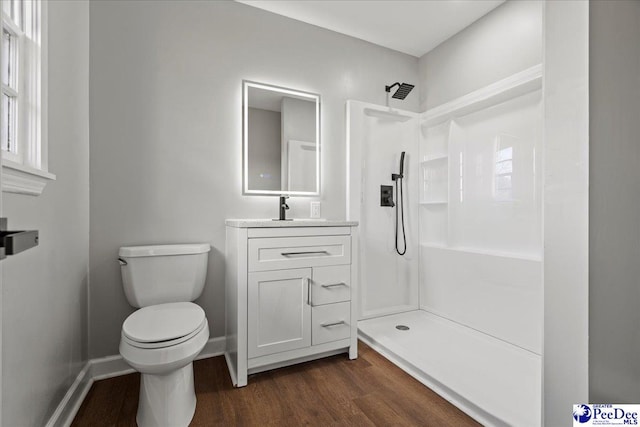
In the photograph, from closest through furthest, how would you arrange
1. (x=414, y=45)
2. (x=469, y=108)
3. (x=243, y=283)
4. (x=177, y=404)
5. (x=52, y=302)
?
(x=52, y=302), (x=177, y=404), (x=243, y=283), (x=469, y=108), (x=414, y=45)

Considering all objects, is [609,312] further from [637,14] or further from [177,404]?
[177,404]

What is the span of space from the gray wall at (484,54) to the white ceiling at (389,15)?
0.31 ft

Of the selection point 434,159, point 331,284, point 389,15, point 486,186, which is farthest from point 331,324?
point 389,15

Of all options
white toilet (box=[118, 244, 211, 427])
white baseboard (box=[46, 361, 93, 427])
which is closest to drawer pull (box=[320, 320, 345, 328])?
white toilet (box=[118, 244, 211, 427])

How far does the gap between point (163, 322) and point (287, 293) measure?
0.67 m

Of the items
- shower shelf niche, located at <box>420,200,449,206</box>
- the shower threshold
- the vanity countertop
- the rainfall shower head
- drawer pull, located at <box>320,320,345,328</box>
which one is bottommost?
the shower threshold

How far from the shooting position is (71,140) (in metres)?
1.58

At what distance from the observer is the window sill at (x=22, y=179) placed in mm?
932

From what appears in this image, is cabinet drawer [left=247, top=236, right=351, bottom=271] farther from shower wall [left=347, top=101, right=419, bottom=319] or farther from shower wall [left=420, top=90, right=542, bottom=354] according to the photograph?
shower wall [left=420, top=90, right=542, bottom=354]

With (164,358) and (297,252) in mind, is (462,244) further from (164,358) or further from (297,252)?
(164,358)

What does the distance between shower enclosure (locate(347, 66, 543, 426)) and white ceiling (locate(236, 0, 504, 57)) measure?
588mm

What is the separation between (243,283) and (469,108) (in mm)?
2161

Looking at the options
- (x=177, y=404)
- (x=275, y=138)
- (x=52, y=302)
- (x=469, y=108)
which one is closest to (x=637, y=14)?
(x=469, y=108)

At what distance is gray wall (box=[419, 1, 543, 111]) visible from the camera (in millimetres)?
2119
